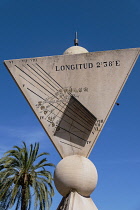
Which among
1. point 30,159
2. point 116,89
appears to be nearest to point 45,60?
point 116,89

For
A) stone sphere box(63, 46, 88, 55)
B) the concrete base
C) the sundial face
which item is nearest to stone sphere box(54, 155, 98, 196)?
the concrete base

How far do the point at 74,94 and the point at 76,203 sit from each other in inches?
176

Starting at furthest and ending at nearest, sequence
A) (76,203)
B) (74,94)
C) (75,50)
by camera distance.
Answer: (75,50) < (74,94) < (76,203)

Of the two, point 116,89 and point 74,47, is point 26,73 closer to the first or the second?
point 74,47

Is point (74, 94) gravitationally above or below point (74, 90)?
below

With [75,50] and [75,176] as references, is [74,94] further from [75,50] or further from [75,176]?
[75,176]

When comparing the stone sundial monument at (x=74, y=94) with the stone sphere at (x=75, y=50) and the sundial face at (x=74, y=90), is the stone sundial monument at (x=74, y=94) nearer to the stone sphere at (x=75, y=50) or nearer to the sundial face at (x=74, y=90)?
the sundial face at (x=74, y=90)

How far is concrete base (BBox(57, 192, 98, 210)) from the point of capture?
49.7ft

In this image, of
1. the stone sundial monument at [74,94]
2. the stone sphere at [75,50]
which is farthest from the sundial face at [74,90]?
the stone sphere at [75,50]

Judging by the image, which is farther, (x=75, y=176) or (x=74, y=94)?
(x=74, y=94)

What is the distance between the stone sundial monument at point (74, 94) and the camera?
16297 millimetres

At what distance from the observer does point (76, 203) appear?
599 inches

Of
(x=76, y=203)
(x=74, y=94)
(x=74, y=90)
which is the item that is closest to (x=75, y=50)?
(x=74, y=90)

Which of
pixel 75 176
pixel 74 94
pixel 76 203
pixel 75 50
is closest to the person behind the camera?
pixel 76 203
